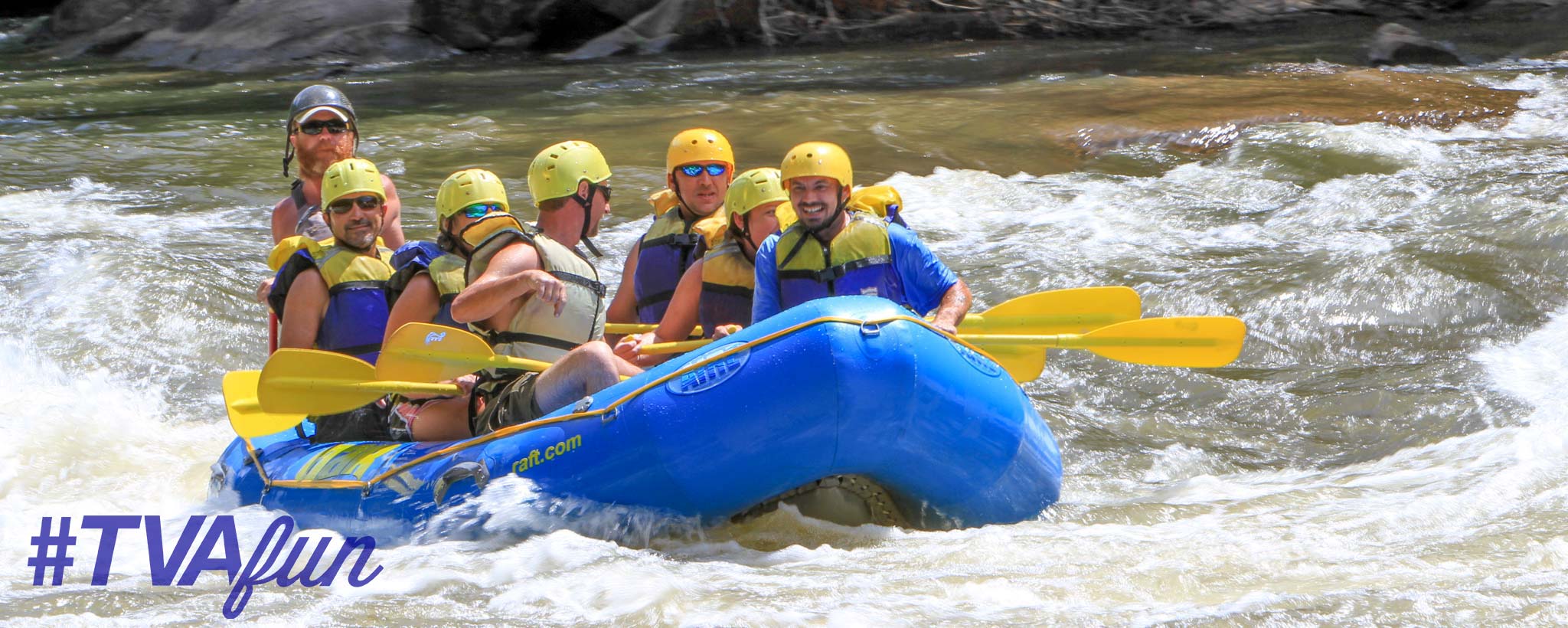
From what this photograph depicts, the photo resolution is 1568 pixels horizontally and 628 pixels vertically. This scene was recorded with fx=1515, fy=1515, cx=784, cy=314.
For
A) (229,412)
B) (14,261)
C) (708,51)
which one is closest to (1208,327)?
(229,412)

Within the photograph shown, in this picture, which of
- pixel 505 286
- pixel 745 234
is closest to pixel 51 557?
pixel 505 286

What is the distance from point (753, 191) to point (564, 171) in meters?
0.74

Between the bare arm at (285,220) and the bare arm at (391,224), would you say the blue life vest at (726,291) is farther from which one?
the bare arm at (285,220)

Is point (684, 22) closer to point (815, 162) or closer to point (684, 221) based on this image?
point (684, 221)

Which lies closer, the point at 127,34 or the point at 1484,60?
the point at 1484,60

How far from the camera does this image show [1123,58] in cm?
1383

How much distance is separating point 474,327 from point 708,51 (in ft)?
40.7

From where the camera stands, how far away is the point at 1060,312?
186 inches

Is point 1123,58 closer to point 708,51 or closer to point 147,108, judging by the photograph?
point 708,51

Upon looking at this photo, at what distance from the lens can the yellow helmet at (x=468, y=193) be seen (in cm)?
427

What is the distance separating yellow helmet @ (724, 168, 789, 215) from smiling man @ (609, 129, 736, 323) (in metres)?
0.28

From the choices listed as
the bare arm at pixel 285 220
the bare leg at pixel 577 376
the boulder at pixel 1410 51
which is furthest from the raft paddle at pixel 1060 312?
the boulder at pixel 1410 51

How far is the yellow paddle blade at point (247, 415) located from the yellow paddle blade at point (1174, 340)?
2.42 m

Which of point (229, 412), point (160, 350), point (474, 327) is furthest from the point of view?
point (160, 350)
